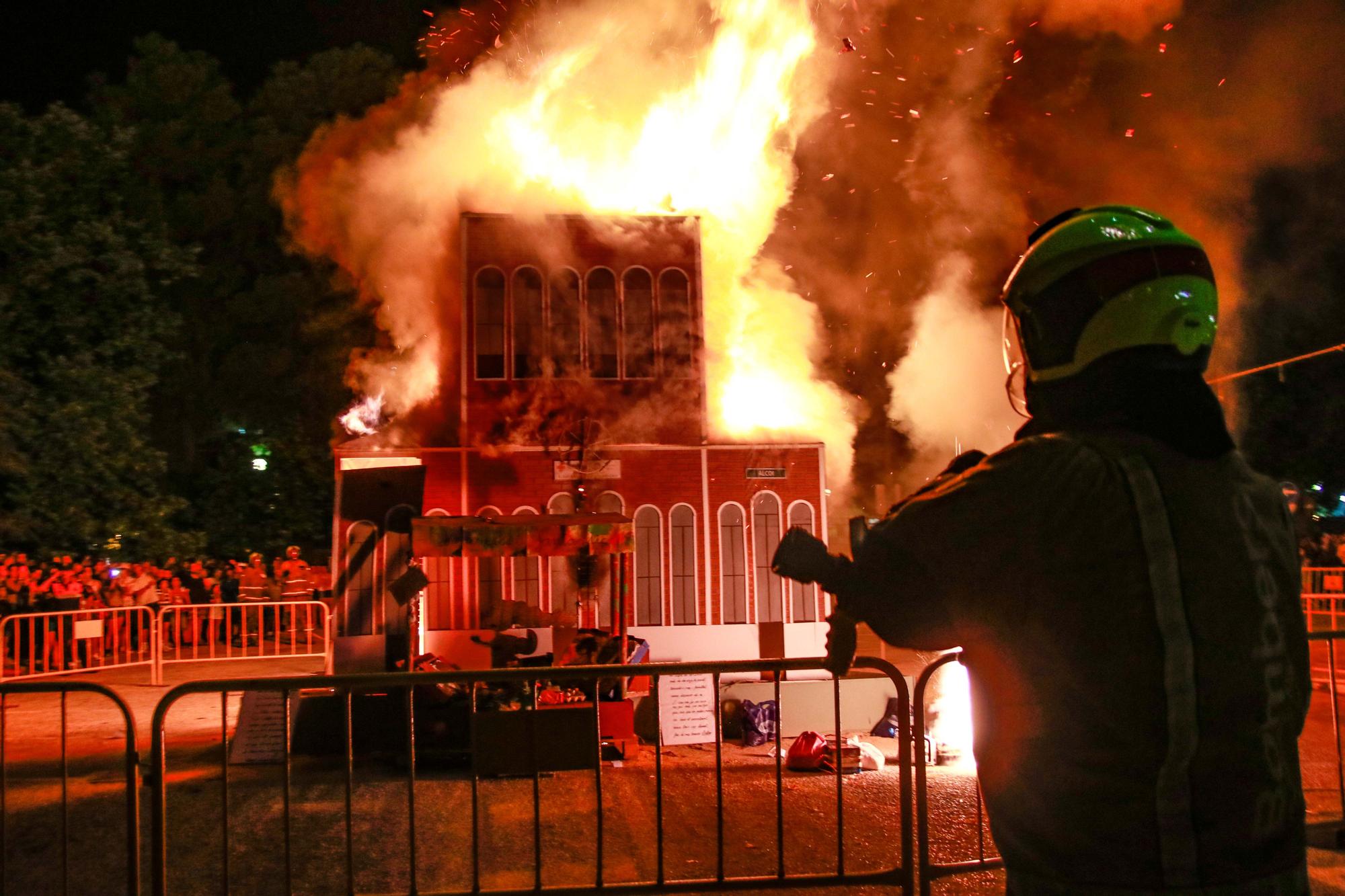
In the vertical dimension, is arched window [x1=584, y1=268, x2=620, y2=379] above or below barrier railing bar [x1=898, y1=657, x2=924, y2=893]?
above

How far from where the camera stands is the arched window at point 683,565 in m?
14.6

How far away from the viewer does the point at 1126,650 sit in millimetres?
1881

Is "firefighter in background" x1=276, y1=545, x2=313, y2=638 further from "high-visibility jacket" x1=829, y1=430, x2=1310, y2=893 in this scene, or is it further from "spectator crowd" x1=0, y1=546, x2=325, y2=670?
"high-visibility jacket" x1=829, y1=430, x2=1310, y2=893

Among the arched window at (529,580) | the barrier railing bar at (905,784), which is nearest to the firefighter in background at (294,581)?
the arched window at (529,580)

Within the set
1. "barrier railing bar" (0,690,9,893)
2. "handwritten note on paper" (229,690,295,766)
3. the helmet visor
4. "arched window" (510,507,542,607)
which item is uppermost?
the helmet visor

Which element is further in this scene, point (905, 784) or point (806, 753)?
point (806, 753)

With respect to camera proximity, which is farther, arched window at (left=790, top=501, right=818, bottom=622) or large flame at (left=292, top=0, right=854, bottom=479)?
large flame at (left=292, top=0, right=854, bottom=479)

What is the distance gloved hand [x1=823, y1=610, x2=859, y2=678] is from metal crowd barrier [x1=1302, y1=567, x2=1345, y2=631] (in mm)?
13143

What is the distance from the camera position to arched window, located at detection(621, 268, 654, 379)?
1530cm

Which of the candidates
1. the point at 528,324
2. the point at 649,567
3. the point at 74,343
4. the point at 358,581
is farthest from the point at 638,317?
the point at 74,343

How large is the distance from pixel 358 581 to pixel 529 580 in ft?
8.18

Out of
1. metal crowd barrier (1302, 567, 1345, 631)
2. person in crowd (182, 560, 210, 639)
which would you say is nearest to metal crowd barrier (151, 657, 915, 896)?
metal crowd barrier (1302, 567, 1345, 631)

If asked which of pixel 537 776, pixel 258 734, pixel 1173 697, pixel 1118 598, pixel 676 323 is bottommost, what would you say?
pixel 258 734

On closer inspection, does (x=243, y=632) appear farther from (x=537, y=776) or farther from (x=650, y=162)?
(x=537, y=776)
